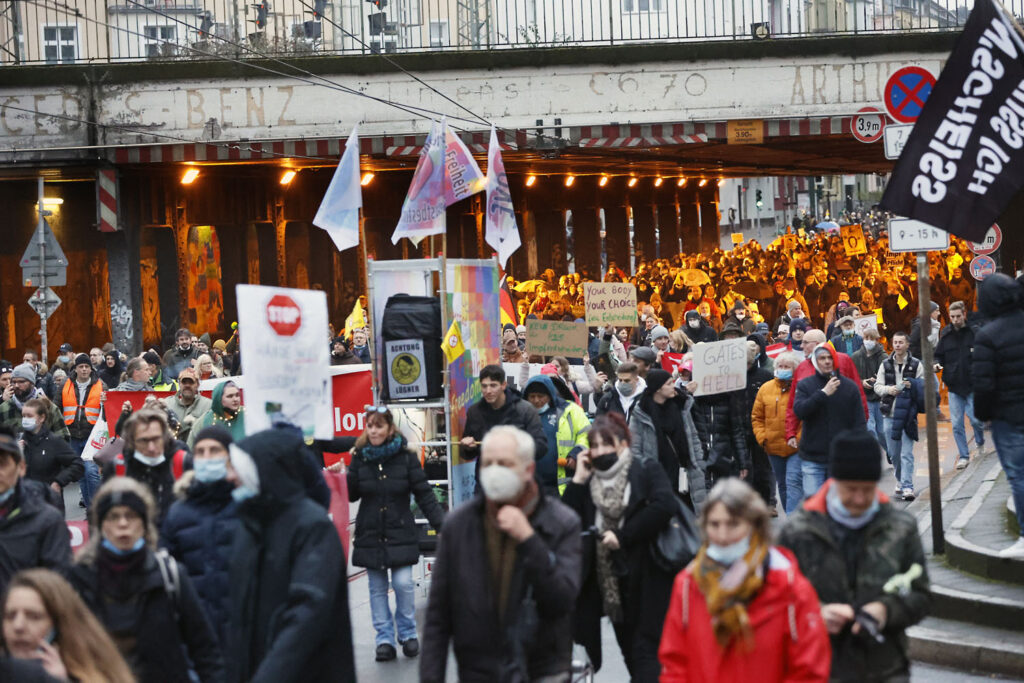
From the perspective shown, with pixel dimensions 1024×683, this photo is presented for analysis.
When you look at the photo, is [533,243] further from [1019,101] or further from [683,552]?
[683,552]

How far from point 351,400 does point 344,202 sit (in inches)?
72.1

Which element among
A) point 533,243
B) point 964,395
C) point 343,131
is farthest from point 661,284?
point 964,395

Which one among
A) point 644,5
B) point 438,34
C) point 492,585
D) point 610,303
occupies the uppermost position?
point 644,5

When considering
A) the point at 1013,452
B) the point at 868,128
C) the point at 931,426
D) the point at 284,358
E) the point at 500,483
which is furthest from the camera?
the point at 868,128

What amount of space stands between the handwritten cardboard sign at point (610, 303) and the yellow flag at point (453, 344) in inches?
283

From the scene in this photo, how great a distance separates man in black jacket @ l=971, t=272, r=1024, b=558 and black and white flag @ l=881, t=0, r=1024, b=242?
16.1 inches

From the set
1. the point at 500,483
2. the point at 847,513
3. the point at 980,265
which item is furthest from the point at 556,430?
the point at 980,265

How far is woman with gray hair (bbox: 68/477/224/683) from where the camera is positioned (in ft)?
18.2

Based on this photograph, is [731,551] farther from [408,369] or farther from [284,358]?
[408,369]

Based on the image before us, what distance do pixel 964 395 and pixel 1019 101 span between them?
7.21 m

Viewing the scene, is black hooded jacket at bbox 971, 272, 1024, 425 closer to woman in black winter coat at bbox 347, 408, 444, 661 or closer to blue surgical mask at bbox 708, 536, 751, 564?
woman in black winter coat at bbox 347, 408, 444, 661

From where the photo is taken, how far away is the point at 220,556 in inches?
266

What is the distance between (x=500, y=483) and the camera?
5.46 metres

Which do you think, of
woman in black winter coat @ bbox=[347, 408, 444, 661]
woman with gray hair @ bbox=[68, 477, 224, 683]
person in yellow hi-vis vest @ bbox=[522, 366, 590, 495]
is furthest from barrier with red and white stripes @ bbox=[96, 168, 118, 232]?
woman with gray hair @ bbox=[68, 477, 224, 683]
